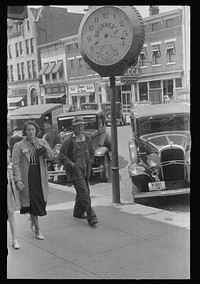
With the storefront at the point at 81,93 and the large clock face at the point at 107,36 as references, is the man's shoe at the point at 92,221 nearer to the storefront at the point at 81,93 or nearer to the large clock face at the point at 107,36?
the storefront at the point at 81,93

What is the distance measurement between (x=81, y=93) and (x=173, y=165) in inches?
108

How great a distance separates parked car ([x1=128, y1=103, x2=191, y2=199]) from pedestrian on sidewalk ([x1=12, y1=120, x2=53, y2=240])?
1.86m

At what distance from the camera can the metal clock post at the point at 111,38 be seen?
168 inches

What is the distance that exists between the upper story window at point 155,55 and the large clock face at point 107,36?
0.90ft

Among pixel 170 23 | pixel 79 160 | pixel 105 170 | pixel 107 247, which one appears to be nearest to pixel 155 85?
pixel 170 23

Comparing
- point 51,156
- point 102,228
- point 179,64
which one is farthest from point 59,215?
point 179,64

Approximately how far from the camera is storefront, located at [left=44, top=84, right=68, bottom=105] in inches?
156

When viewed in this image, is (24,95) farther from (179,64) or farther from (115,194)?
(115,194)

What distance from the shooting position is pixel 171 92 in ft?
15.2

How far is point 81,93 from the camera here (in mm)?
4188

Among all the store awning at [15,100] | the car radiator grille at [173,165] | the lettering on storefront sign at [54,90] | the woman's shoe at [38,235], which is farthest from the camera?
the car radiator grille at [173,165]

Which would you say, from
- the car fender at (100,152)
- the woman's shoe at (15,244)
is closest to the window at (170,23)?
the woman's shoe at (15,244)

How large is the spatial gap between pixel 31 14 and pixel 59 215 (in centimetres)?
293

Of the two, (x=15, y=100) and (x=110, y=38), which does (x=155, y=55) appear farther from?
(x=15, y=100)
